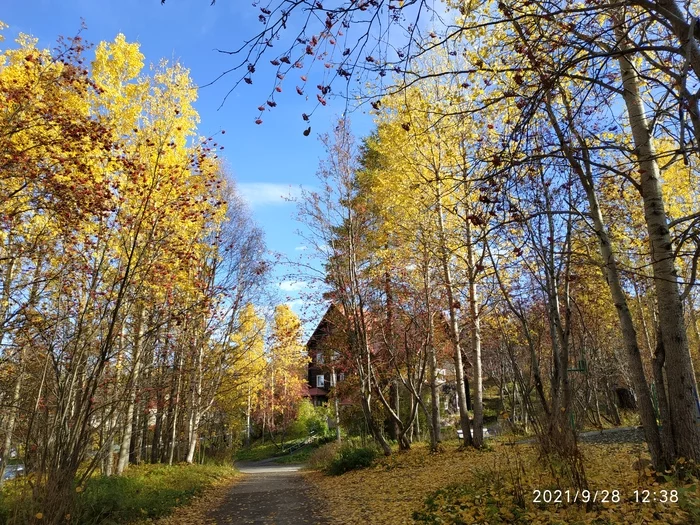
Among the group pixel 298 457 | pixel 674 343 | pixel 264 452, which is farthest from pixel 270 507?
pixel 264 452

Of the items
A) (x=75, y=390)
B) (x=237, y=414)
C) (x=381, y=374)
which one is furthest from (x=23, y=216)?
(x=237, y=414)

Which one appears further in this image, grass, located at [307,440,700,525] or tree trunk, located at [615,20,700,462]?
tree trunk, located at [615,20,700,462]

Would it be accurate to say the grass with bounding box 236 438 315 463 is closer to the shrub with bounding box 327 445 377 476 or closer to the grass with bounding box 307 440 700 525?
the shrub with bounding box 327 445 377 476

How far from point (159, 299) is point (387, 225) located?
19.7 feet

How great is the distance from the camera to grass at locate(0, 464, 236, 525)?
16.2 feet

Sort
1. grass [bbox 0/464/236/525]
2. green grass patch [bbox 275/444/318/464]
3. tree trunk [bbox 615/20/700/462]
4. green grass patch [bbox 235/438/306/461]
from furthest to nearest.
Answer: green grass patch [bbox 235/438/306/461], green grass patch [bbox 275/444/318/464], grass [bbox 0/464/236/525], tree trunk [bbox 615/20/700/462]

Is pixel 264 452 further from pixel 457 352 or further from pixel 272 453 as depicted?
pixel 457 352

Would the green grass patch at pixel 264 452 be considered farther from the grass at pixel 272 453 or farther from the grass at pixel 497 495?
the grass at pixel 497 495

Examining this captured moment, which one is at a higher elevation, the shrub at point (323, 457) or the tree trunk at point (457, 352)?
the tree trunk at point (457, 352)

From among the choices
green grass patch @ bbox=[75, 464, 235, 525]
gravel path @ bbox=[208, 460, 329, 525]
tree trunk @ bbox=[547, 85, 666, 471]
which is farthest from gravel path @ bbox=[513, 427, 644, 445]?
green grass patch @ bbox=[75, 464, 235, 525]

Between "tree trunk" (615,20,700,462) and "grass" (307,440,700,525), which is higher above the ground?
"tree trunk" (615,20,700,462)

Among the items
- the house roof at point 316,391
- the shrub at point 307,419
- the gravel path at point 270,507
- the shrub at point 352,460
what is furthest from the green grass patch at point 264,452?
the gravel path at point 270,507

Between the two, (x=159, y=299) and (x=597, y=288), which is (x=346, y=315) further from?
(x=597, y=288)

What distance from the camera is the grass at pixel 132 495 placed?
195 inches
